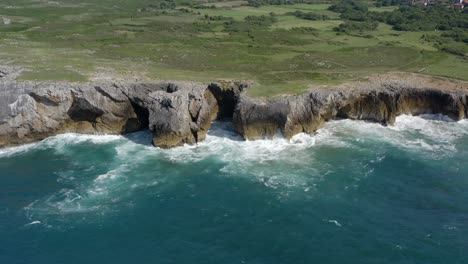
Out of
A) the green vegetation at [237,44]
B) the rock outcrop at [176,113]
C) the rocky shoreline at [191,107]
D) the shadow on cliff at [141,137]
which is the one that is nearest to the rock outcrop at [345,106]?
the rocky shoreline at [191,107]

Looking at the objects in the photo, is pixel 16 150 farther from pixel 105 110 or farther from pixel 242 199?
pixel 242 199

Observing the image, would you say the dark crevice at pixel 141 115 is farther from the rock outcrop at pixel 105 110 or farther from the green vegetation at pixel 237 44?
the green vegetation at pixel 237 44

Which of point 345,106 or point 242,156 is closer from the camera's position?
point 242,156

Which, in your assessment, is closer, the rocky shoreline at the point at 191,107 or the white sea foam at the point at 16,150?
the white sea foam at the point at 16,150

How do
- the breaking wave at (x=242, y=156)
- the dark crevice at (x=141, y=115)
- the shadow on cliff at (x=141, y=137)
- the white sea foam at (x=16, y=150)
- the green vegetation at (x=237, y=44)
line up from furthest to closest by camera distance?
the green vegetation at (x=237, y=44)
the dark crevice at (x=141, y=115)
the shadow on cliff at (x=141, y=137)
the white sea foam at (x=16, y=150)
the breaking wave at (x=242, y=156)

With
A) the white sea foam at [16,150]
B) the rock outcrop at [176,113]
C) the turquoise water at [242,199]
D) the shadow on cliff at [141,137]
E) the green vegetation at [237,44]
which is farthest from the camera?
the green vegetation at [237,44]

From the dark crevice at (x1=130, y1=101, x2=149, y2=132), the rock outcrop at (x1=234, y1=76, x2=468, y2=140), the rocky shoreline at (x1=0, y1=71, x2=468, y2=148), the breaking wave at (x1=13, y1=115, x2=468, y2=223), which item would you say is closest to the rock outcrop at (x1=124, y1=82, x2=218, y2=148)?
the rocky shoreline at (x1=0, y1=71, x2=468, y2=148)

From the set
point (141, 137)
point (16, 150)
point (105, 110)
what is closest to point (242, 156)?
point (141, 137)
